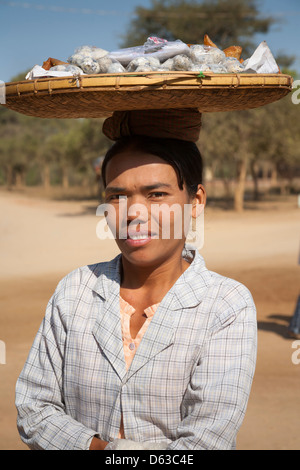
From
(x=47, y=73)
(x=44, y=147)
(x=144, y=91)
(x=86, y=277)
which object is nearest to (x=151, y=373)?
(x=86, y=277)

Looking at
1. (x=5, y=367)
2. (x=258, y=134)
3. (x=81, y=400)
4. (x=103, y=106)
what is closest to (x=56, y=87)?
(x=103, y=106)

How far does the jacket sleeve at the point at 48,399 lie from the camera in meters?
1.60

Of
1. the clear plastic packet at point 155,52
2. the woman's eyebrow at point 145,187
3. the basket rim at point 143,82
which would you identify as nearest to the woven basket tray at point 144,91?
the basket rim at point 143,82

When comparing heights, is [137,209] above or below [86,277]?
above

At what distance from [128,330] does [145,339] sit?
10 cm

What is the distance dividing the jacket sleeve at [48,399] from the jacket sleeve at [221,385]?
11.6 inches

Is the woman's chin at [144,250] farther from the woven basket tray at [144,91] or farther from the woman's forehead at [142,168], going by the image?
the woven basket tray at [144,91]

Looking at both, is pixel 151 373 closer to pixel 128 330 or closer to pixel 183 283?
pixel 128 330

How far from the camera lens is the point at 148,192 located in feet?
5.53

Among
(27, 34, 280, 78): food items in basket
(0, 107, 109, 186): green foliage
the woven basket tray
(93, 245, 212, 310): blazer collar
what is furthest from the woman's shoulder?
(0, 107, 109, 186): green foliage

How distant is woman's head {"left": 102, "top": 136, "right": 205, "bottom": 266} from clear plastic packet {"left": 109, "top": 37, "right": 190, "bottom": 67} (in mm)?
256

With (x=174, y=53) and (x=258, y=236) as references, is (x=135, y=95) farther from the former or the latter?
(x=258, y=236)

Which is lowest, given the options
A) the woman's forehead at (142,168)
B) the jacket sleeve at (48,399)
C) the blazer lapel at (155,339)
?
the jacket sleeve at (48,399)
